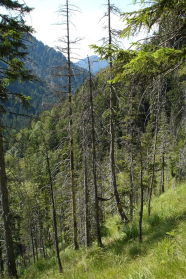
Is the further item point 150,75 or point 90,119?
point 90,119

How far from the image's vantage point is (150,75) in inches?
152

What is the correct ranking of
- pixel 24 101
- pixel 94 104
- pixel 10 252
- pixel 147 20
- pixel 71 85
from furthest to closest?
pixel 71 85 < pixel 94 104 < pixel 24 101 < pixel 10 252 < pixel 147 20

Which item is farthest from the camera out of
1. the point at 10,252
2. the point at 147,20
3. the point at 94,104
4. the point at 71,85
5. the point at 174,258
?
the point at 71,85

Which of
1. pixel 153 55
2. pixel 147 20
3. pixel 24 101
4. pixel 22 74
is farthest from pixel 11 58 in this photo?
pixel 153 55

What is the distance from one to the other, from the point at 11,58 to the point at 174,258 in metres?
7.59

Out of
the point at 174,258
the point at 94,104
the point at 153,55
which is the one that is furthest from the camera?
the point at 94,104

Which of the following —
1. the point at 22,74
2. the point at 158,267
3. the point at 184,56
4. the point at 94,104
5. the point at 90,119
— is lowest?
the point at 158,267

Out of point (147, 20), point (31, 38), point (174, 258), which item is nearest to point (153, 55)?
point (147, 20)

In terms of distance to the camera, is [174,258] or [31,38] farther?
[31,38]

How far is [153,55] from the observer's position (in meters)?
3.00

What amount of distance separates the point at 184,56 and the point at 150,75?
747 mm

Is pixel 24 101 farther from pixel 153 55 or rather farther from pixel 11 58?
pixel 153 55

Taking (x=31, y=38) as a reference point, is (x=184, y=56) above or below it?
below

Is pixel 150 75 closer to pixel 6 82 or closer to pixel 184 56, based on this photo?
pixel 184 56
